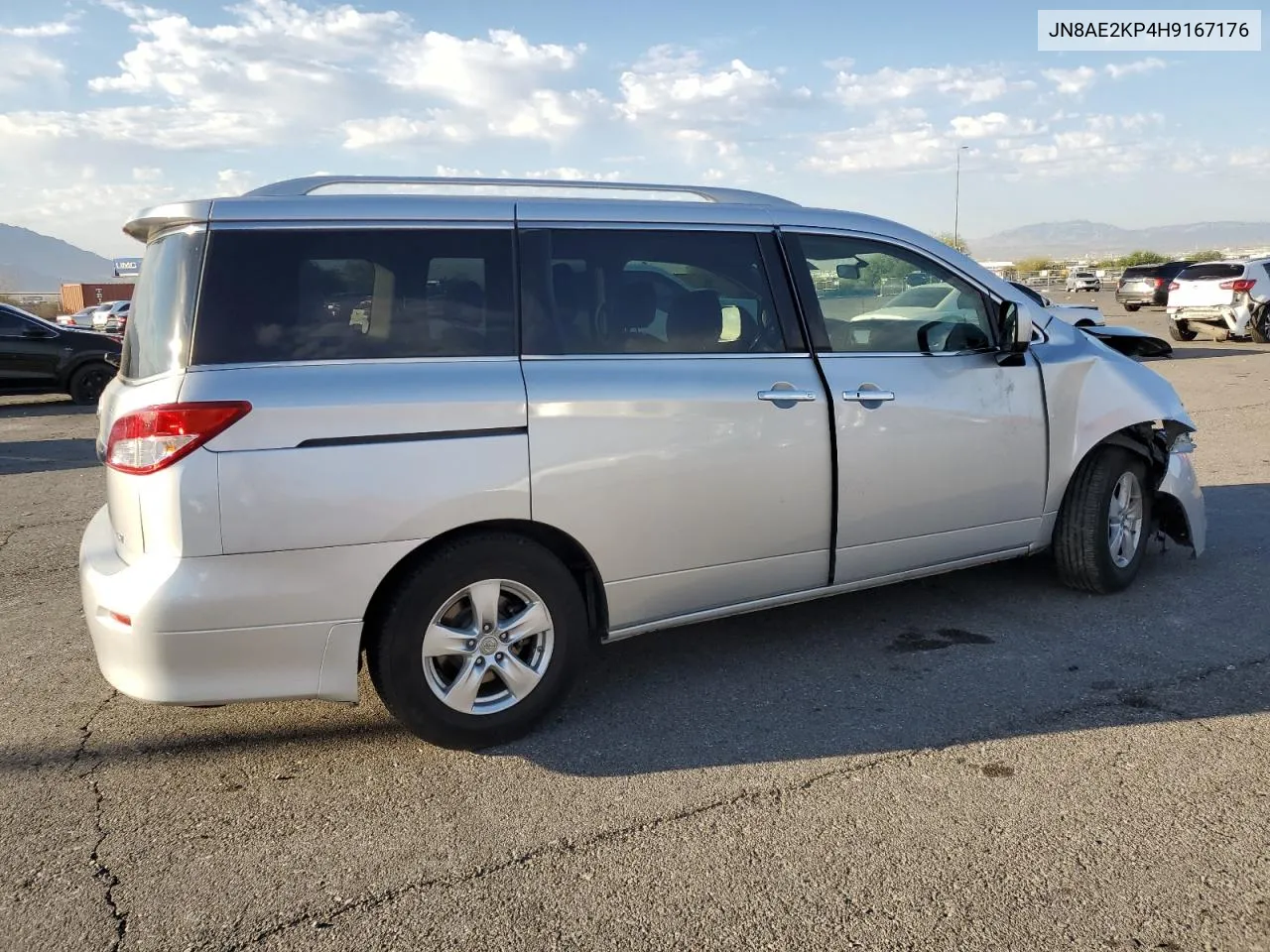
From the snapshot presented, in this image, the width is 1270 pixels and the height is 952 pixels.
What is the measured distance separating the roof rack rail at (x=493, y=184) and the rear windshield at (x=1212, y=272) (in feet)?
66.0

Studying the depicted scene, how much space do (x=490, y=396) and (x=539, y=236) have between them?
2.22 feet

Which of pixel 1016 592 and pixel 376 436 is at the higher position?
pixel 376 436

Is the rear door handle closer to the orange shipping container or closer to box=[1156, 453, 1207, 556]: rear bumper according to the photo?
box=[1156, 453, 1207, 556]: rear bumper

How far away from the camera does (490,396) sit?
3512 mm

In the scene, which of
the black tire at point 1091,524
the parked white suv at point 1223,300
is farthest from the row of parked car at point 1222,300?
the black tire at point 1091,524

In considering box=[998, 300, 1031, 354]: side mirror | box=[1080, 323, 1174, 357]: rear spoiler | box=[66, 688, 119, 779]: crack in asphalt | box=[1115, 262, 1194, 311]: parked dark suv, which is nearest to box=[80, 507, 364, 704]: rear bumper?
box=[66, 688, 119, 779]: crack in asphalt

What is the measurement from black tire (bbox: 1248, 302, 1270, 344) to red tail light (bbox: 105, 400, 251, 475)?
873 inches

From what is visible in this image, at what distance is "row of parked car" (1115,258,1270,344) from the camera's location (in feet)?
67.7

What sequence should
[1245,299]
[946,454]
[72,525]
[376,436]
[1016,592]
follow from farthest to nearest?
1. [1245,299]
2. [72,525]
3. [1016,592]
4. [946,454]
5. [376,436]

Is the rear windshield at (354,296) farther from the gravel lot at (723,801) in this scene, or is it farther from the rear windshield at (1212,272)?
the rear windshield at (1212,272)

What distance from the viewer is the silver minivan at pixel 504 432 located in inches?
128

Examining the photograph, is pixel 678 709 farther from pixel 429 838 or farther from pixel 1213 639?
pixel 1213 639

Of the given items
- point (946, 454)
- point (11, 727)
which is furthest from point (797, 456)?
point (11, 727)

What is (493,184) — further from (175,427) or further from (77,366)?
(77,366)
